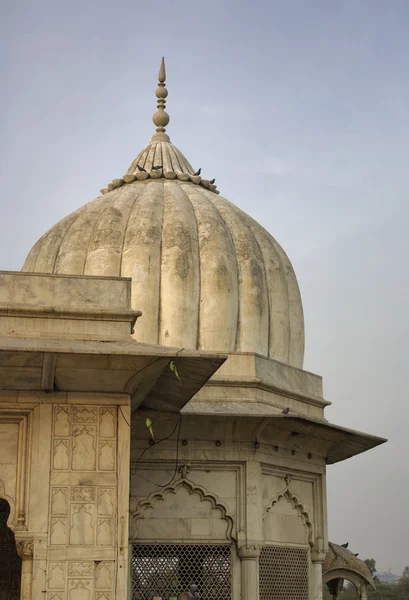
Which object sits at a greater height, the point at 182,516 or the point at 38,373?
the point at 38,373

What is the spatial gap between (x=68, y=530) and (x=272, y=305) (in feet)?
20.3

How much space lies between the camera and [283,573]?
13.7 meters

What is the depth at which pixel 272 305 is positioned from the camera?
1524cm

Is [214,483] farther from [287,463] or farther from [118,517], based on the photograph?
[118,517]

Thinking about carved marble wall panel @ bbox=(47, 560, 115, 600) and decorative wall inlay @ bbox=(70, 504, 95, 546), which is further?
decorative wall inlay @ bbox=(70, 504, 95, 546)

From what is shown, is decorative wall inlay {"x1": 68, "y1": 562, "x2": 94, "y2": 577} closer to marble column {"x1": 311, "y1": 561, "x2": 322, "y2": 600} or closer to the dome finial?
marble column {"x1": 311, "y1": 561, "x2": 322, "y2": 600}

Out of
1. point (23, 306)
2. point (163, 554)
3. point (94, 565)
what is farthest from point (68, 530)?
point (163, 554)

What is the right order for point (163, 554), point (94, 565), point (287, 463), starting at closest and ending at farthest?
point (94, 565), point (163, 554), point (287, 463)

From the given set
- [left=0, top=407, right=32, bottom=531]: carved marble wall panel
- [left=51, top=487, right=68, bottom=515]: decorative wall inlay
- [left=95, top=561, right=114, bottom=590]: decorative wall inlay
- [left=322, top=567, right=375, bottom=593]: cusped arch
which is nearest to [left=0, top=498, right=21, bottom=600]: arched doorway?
[left=0, top=407, right=32, bottom=531]: carved marble wall panel

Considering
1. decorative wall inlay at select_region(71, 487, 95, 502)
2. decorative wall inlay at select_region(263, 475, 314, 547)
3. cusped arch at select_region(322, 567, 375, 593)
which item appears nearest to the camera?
decorative wall inlay at select_region(71, 487, 95, 502)

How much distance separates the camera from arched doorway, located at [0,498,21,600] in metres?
13.0

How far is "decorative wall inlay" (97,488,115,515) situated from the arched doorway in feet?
11.0

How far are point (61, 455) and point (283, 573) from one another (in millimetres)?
4824

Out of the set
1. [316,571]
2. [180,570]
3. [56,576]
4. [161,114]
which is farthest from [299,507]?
[161,114]
